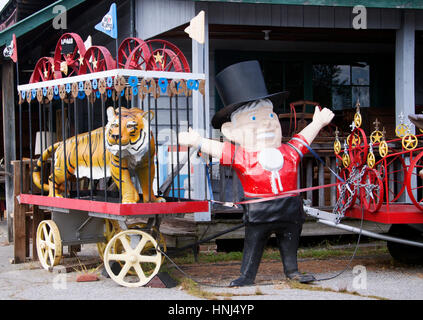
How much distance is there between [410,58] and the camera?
25.4 feet

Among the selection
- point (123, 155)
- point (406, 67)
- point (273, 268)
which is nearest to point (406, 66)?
point (406, 67)

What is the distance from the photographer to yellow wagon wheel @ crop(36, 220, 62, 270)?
605cm

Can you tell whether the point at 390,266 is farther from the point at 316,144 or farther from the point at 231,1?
the point at 231,1

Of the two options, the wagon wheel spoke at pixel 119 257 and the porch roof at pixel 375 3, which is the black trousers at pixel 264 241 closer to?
the wagon wheel spoke at pixel 119 257

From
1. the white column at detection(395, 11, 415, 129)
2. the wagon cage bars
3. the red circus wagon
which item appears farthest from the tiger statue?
the white column at detection(395, 11, 415, 129)

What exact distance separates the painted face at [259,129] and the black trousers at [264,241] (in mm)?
701

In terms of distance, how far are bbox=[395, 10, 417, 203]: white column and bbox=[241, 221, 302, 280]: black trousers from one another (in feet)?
9.88

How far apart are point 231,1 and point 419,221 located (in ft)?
10.5

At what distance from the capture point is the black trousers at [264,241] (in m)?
5.27

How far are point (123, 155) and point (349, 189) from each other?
2.16 meters

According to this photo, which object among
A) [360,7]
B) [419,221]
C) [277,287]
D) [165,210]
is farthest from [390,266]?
[360,7]

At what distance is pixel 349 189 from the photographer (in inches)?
223

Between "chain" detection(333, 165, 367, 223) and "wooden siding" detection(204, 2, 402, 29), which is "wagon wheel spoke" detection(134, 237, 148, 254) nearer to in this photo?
"chain" detection(333, 165, 367, 223)

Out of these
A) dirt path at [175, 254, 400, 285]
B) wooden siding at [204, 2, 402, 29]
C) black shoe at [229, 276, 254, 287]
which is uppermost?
wooden siding at [204, 2, 402, 29]
